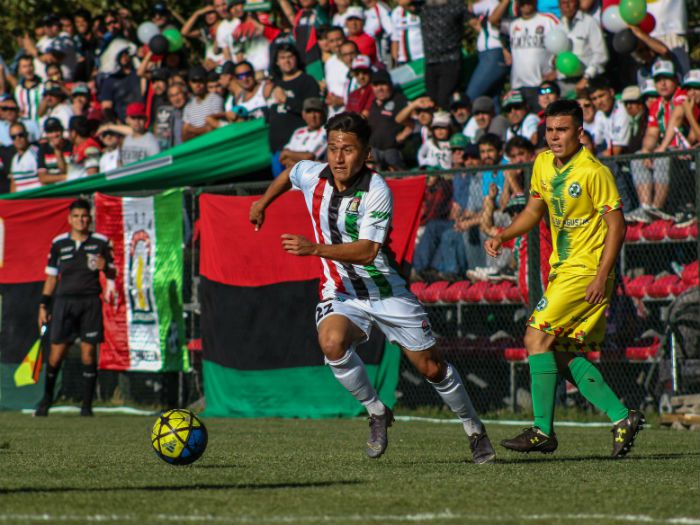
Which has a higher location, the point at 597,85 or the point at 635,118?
the point at 597,85

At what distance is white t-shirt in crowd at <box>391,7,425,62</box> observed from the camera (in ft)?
58.4

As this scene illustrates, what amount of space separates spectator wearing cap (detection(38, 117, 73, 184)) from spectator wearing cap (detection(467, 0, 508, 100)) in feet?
21.3

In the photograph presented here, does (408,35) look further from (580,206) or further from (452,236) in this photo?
(580,206)

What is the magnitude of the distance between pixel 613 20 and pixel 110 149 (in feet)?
25.5

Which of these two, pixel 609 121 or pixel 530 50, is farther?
pixel 530 50

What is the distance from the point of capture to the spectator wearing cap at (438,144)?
1594 centimetres

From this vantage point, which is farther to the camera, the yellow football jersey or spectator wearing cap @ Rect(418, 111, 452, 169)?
spectator wearing cap @ Rect(418, 111, 452, 169)

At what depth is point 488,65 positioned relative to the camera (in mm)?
17000

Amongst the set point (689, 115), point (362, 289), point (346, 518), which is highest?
point (689, 115)

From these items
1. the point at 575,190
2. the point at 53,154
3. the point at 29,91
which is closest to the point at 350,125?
the point at 575,190

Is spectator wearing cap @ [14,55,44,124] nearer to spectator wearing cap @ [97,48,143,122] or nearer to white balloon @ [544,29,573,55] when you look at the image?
spectator wearing cap @ [97,48,143,122]

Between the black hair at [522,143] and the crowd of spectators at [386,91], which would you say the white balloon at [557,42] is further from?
the black hair at [522,143]

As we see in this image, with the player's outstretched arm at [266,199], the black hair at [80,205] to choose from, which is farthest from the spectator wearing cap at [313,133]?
the player's outstretched arm at [266,199]

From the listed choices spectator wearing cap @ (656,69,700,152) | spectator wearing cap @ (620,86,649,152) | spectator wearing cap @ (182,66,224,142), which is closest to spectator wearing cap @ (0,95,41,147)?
spectator wearing cap @ (182,66,224,142)
